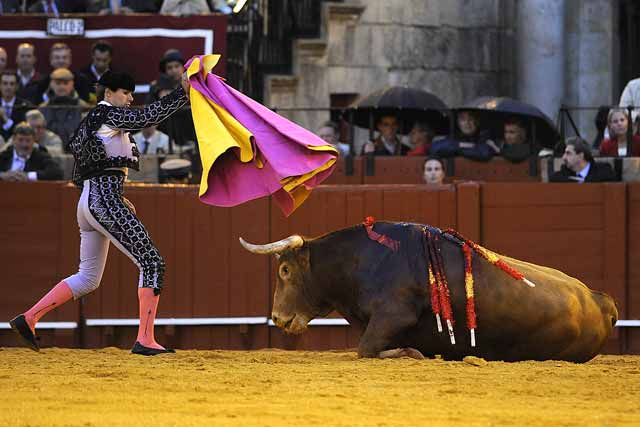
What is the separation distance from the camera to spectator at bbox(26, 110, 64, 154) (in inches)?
534

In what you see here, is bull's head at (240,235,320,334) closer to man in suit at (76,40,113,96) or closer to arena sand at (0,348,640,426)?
arena sand at (0,348,640,426)

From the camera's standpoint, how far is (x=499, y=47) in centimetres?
1820

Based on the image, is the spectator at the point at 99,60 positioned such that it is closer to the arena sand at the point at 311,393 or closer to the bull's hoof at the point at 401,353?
the arena sand at the point at 311,393

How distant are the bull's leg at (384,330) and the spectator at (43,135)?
15.6ft

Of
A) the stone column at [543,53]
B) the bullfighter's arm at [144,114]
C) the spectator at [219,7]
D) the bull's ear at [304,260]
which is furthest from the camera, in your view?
the stone column at [543,53]

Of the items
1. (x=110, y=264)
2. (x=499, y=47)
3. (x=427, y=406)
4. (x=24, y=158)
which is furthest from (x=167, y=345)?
(x=499, y=47)

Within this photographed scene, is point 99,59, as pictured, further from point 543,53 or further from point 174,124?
point 543,53

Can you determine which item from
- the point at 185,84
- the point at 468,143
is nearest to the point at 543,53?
the point at 468,143

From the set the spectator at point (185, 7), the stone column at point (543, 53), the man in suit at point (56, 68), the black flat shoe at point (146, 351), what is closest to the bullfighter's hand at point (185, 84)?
the black flat shoe at point (146, 351)

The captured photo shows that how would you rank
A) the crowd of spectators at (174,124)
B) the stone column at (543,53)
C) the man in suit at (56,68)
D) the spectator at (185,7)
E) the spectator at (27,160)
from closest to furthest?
the spectator at (27,160) → the crowd of spectators at (174,124) → the man in suit at (56,68) → the spectator at (185,7) → the stone column at (543,53)

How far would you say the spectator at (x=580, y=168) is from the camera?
12906 millimetres

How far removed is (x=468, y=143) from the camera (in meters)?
13.9

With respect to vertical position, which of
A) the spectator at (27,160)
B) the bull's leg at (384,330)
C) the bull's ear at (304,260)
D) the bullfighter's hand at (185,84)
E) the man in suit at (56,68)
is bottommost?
the bull's leg at (384,330)

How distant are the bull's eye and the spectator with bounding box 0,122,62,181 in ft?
11.9
